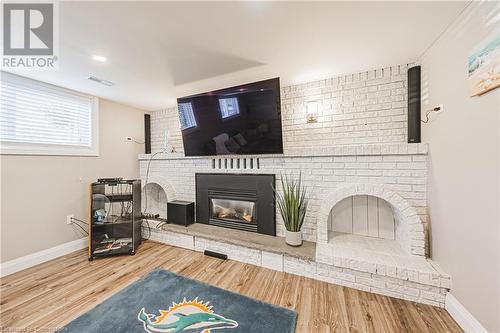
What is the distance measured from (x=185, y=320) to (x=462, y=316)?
205cm

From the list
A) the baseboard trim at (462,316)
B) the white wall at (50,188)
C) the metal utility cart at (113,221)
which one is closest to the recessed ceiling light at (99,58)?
the white wall at (50,188)

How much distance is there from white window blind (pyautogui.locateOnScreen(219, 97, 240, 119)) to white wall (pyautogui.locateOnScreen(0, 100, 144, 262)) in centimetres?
206

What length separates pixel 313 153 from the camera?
2.25m

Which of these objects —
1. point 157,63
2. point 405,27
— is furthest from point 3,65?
point 405,27

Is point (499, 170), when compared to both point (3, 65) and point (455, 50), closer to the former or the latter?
point (455, 50)

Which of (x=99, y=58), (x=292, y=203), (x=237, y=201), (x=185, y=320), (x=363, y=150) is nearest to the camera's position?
(x=185, y=320)

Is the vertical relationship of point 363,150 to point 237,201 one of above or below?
above

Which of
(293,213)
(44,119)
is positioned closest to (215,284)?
(293,213)

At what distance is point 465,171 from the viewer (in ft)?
4.36

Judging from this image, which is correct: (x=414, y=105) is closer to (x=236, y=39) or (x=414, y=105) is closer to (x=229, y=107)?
(x=236, y=39)

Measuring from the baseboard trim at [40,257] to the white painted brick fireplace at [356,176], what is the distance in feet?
4.17

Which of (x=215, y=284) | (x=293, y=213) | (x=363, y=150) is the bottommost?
(x=215, y=284)

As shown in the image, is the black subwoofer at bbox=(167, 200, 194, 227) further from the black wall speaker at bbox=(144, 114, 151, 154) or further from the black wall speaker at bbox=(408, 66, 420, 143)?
the black wall speaker at bbox=(408, 66, 420, 143)

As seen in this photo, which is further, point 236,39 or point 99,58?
point 99,58
